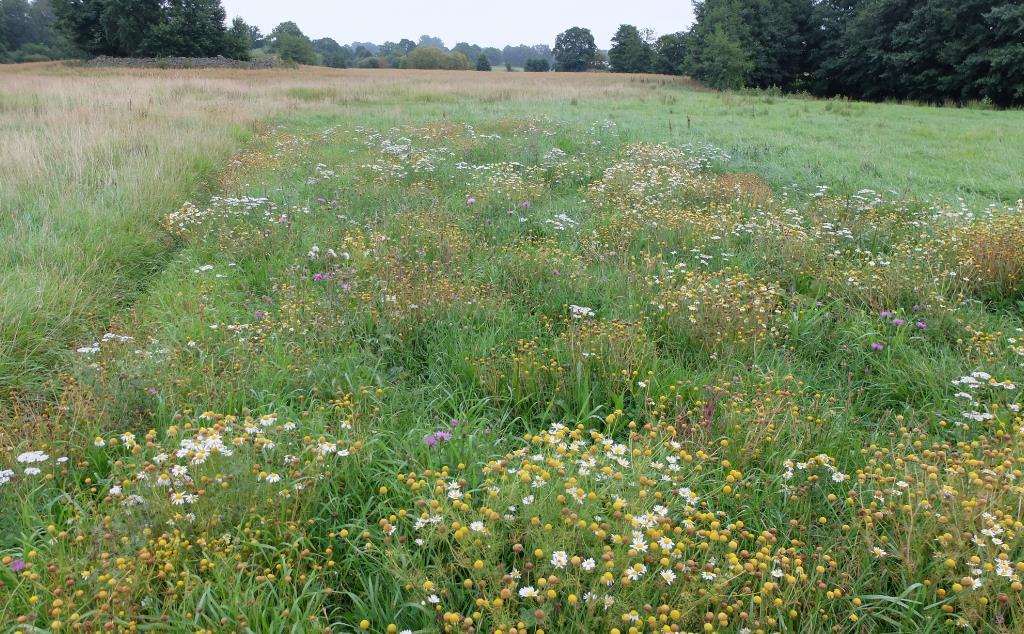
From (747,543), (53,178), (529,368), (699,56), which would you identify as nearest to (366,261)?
(529,368)

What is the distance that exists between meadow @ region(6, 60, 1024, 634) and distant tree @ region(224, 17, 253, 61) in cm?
4550

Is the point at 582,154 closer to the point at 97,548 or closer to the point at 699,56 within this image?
the point at 97,548

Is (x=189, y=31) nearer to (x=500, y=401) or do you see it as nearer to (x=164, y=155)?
A: (x=164, y=155)

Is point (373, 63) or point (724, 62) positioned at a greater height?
point (373, 63)

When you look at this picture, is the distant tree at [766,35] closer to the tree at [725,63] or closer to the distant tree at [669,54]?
the tree at [725,63]

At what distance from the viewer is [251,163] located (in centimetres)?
945

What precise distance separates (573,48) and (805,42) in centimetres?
5126

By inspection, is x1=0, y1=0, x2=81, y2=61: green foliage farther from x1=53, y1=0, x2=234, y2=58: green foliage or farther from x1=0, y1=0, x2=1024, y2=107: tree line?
x1=53, y1=0, x2=234, y2=58: green foliage

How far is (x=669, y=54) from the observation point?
53062mm

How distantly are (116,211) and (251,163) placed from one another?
3501mm

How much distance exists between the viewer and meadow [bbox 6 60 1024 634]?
2.13 metres

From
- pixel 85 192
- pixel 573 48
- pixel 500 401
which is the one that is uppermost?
pixel 573 48

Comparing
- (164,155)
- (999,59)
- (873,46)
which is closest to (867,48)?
(873,46)

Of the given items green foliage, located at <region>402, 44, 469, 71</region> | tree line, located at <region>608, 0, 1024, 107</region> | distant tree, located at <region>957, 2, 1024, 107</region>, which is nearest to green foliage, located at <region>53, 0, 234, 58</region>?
green foliage, located at <region>402, 44, 469, 71</region>
